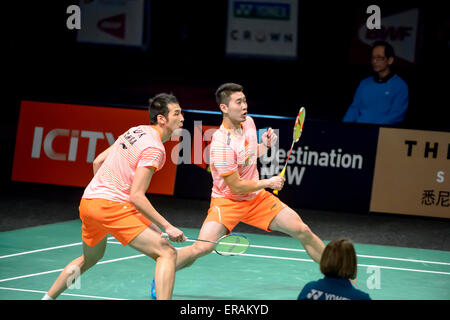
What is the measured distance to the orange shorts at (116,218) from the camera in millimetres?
5254

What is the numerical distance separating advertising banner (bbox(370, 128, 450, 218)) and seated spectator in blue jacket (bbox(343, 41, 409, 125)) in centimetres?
28

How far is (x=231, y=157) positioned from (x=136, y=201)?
1.31 metres

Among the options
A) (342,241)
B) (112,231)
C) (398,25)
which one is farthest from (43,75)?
(342,241)

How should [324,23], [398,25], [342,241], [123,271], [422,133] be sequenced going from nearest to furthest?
[342,241], [123,271], [422,133], [398,25], [324,23]

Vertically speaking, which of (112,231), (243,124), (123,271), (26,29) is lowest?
(123,271)

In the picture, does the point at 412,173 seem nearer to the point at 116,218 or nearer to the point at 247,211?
the point at 247,211

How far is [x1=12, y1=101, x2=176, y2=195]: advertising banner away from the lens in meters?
10.2

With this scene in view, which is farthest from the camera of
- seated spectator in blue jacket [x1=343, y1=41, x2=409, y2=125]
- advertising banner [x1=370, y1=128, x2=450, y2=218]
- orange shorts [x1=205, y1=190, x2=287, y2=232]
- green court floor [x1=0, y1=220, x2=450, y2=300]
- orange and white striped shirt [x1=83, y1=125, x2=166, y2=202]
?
seated spectator in blue jacket [x1=343, y1=41, x2=409, y2=125]

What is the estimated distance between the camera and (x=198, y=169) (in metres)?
10.2

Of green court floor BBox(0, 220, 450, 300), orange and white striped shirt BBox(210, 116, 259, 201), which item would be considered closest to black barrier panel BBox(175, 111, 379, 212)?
green court floor BBox(0, 220, 450, 300)

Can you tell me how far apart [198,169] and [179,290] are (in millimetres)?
3730

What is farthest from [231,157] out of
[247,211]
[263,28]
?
[263,28]

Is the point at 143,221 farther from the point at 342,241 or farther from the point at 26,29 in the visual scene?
the point at 26,29

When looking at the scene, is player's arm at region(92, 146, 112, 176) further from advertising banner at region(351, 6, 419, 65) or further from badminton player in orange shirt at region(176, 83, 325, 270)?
advertising banner at region(351, 6, 419, 65)
